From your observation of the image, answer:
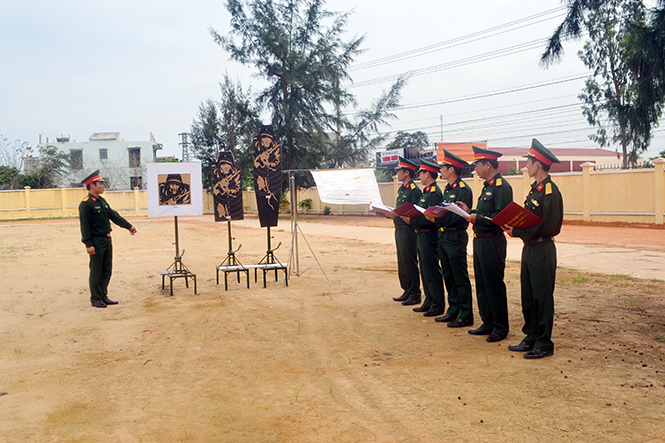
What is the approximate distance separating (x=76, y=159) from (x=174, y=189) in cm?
4449

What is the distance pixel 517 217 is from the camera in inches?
189

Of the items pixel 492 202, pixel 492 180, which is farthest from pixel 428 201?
pixel 492 202

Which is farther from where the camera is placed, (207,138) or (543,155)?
(207,138)

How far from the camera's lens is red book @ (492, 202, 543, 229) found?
186 inches

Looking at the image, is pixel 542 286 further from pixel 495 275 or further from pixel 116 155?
pixel 116 155

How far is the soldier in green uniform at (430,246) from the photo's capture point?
6746mm

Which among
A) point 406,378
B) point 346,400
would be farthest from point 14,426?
point 406,378

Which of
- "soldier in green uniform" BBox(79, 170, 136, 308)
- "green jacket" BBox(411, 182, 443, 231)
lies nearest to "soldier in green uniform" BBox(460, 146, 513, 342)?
"green jacket" BBox(411, 182, 443, 231)

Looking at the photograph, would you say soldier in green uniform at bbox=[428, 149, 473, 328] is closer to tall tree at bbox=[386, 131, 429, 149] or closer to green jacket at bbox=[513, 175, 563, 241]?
green jacket at bbox=[513, 175, 563, 241]

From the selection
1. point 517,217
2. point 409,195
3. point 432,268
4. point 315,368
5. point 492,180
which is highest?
point 492,180

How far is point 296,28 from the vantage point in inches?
1208

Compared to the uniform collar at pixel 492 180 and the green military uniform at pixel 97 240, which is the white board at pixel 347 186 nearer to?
the uniform collar at pixel 492 180

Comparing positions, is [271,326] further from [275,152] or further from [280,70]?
[280,70]

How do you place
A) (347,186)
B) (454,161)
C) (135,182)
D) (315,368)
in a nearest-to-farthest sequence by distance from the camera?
(315,368) < (454,161) < (347,186) < (135,182)
